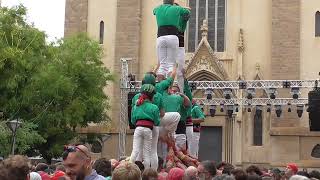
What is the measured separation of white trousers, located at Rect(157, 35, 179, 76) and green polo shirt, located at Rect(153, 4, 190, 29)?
0.29m

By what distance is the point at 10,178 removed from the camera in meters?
4.98

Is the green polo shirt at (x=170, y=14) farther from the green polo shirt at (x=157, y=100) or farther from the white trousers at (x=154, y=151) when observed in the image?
the white trousers at (x=154, y=151)

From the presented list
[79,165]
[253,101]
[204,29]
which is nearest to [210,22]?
[204,29]

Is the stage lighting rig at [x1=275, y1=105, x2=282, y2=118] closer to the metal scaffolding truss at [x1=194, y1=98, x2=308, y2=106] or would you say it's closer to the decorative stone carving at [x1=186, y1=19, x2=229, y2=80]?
the metal scaffolding truss at [x1=194, y1=98, x2=308, y2=106]

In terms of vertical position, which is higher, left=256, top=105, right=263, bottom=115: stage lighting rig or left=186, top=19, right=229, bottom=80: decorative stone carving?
left=186, top=19, right=229, bottom=80: decorative stone carving

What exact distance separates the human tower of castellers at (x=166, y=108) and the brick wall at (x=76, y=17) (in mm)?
23820

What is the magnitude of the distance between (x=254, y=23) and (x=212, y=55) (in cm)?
294

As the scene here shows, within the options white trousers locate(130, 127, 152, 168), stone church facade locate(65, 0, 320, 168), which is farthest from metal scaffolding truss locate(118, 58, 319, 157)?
white trousers locate(130, 127, 152, 168)

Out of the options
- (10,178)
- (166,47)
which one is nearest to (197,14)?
(166,47)

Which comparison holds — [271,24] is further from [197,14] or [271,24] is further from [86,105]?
[86,105]

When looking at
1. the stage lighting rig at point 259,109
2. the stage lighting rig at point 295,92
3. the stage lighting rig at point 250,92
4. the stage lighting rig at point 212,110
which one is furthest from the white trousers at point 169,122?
the stage lighting rig at point 259,109

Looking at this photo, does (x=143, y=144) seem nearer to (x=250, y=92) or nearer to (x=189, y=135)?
(x=189, y=135)

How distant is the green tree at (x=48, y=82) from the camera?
89.9ft

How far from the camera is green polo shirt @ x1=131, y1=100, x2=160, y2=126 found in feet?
36.9
